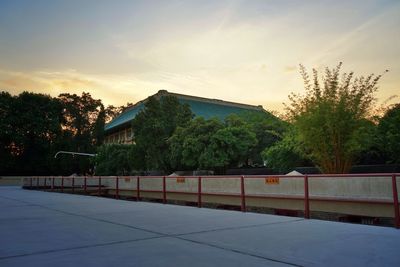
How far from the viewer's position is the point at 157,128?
3756cm

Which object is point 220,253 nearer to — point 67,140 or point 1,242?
point 1,242

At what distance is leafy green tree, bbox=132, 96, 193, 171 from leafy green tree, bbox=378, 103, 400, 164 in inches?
746

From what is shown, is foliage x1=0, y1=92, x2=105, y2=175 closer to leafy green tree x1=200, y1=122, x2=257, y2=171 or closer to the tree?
leafy green tree x1=200, y1=122, x2=257, y2=171

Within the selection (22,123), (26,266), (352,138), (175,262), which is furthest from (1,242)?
(22,123)

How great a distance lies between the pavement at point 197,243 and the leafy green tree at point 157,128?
24990 millimetres

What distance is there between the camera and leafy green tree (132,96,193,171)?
122 feet

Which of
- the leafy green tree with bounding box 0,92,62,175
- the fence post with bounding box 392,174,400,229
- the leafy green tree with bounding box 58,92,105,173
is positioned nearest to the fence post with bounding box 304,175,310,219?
the fence post with bounding box 392,174,400,229

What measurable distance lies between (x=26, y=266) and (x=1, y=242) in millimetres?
2692

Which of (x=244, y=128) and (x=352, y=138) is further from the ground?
(x=244, y=128)

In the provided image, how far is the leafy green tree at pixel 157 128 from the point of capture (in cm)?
3719

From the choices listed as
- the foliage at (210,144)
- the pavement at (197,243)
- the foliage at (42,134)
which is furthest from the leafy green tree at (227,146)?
the foliage at (42,134)

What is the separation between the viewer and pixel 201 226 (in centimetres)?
1053

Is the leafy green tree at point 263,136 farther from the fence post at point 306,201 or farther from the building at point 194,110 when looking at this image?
the building at point 194,110

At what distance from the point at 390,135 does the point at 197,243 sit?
619 inches
